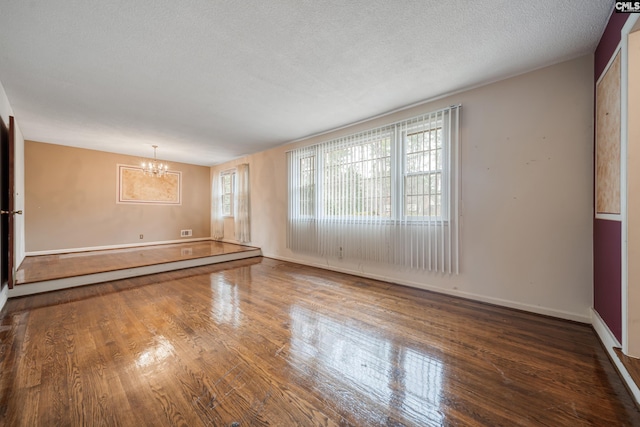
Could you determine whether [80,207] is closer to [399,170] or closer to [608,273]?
[399,170]

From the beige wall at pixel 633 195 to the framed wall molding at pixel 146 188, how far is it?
8.62 meters

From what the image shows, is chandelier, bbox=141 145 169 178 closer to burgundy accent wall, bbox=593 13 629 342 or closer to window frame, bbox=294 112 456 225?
window frame, bbox=294 112 456 225

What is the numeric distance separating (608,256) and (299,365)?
8.46 feet

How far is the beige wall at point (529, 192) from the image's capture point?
235 cm

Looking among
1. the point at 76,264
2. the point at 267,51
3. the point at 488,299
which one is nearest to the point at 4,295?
the point at 76,264

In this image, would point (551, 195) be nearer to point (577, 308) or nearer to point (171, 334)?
point (577, 308)

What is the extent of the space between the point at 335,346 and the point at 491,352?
1.21 m

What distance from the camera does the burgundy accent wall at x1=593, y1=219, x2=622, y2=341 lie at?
69.4 inches

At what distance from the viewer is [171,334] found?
2.17m

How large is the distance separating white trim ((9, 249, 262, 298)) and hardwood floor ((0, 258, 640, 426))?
182 millimetres

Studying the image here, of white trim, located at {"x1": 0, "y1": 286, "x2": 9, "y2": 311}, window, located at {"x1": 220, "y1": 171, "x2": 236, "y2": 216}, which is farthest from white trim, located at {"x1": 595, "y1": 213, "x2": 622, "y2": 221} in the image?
window, located at {"x1": 220, "y1": 171, "x2": 236, "y2": 216}

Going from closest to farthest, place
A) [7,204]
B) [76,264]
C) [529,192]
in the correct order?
[529,192], [7,204], [76,264]

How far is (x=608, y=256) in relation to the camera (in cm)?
194

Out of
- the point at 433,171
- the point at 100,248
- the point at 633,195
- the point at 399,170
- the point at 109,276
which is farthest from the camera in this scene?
the point at 100,248
